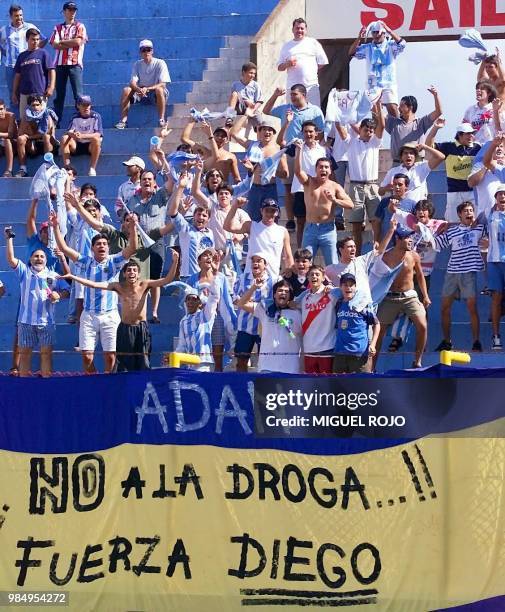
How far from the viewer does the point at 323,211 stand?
15.7 meters

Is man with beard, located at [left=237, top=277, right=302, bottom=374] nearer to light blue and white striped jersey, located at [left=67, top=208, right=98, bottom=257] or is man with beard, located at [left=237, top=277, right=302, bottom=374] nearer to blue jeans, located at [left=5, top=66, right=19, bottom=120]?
light blue and white striped jersey, located at [left=67, top=208, right=98, bottom=257]

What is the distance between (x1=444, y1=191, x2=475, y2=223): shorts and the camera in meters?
16.7

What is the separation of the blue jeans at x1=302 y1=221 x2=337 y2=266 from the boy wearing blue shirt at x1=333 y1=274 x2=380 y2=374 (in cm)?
245

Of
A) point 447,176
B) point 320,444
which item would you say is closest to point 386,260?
point 447,176

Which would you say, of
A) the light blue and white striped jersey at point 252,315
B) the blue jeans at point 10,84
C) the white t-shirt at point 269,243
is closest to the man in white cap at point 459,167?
the white t-shirt at point 269,243

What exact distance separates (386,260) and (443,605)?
5.55 metres

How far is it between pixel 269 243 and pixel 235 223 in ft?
2.45

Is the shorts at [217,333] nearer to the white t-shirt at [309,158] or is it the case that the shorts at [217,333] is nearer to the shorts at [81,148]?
the white t-shirt at [309,158]

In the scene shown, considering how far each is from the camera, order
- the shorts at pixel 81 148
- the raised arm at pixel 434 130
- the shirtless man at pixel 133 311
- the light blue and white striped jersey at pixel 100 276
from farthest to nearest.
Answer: the shorts at pixel 81 148 → the raised arm at pixel 434 130 → the light blue and white striped jersey at pixel 100 276 → the shirtless man at pixel 133 311

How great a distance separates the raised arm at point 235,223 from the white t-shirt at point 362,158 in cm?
141

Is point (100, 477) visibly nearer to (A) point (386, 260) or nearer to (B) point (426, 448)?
(B) point (426, 448)

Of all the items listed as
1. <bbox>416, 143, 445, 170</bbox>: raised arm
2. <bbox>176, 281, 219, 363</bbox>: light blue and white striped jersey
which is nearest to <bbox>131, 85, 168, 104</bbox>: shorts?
<bbox>416, 143, 445, 170</bbox>: raised arm

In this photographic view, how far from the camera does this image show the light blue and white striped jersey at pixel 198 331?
14.0 m

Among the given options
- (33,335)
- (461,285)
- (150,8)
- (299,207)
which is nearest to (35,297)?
(33,335)
